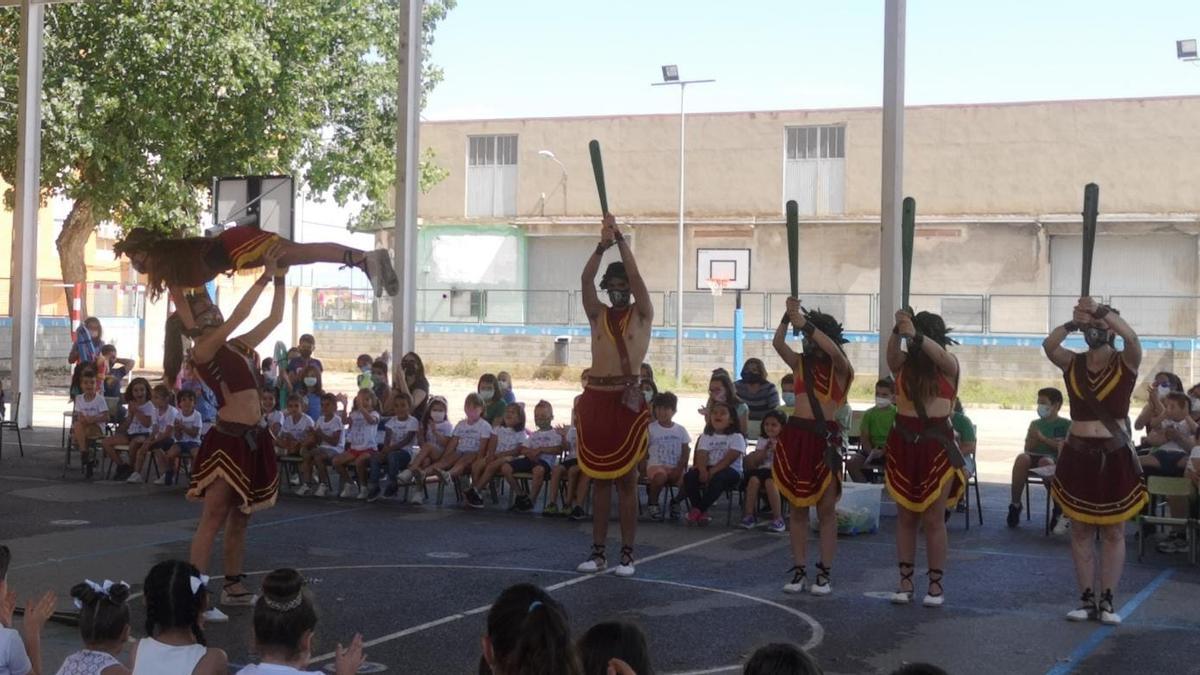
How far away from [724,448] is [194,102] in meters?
14.6

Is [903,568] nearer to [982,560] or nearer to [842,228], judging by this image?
[982,560]

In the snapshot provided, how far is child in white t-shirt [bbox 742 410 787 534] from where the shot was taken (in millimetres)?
12117

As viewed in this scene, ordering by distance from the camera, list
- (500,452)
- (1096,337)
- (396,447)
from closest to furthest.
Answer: (1096,337) → (500,452) → (396,447)

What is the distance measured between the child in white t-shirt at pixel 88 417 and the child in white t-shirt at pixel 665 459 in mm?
6406

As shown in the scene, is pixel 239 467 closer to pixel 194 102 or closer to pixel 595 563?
pixel 595 563

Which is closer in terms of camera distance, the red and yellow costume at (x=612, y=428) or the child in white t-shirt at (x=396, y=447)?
the red and yellow costume at (x=612, y=428)

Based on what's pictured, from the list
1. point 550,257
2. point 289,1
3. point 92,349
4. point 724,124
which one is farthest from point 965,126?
point 92,349

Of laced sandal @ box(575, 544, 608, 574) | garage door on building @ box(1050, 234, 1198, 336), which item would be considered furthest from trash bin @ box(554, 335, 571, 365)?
laced sandal @ box(575, 544, 608, 574)

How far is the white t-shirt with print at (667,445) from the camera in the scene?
1271 cm

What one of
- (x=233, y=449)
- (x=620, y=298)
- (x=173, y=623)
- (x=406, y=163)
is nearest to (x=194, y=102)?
(x=406, y=163)

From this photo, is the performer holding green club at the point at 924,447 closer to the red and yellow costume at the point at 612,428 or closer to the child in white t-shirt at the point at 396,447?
the red and yellow costume at the point at 612,428

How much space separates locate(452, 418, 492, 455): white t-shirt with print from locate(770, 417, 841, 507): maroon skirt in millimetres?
4878

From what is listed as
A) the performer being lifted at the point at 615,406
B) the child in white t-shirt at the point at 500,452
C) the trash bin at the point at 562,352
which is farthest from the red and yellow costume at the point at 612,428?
the trash bin at the point at 562,352

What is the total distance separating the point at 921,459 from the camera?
8.67m
